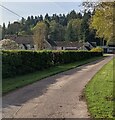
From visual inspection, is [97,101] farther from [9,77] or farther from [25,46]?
[25,46]

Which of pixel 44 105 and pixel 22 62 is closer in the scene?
pixel 44 105

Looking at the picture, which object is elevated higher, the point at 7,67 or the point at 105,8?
the point at 105,8

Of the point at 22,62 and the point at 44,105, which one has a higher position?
the point at 22,62

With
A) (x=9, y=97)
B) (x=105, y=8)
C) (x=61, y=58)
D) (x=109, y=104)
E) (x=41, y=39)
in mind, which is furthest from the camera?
(x=41, y=39)

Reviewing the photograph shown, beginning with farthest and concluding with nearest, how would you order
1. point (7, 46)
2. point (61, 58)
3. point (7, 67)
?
point (7, 46)
point (61, 58)
point (7, 67)

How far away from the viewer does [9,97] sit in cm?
1392

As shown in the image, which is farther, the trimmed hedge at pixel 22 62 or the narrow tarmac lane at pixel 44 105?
the trimmed hedge at pixel 22 62

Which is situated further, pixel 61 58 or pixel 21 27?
pixel 21 27

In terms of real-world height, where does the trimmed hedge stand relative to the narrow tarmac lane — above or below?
above

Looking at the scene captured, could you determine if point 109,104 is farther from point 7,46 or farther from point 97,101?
point 7,46

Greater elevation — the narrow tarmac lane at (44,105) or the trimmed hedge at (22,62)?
the trimmed hedge at (22,62)

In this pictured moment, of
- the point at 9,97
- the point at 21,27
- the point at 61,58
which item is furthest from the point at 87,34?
the point at 9,97

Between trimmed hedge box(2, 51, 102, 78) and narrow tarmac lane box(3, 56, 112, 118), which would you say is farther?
trimmed hedge box(2, 51, 102, 78)

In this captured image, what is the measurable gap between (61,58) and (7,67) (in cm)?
2365
